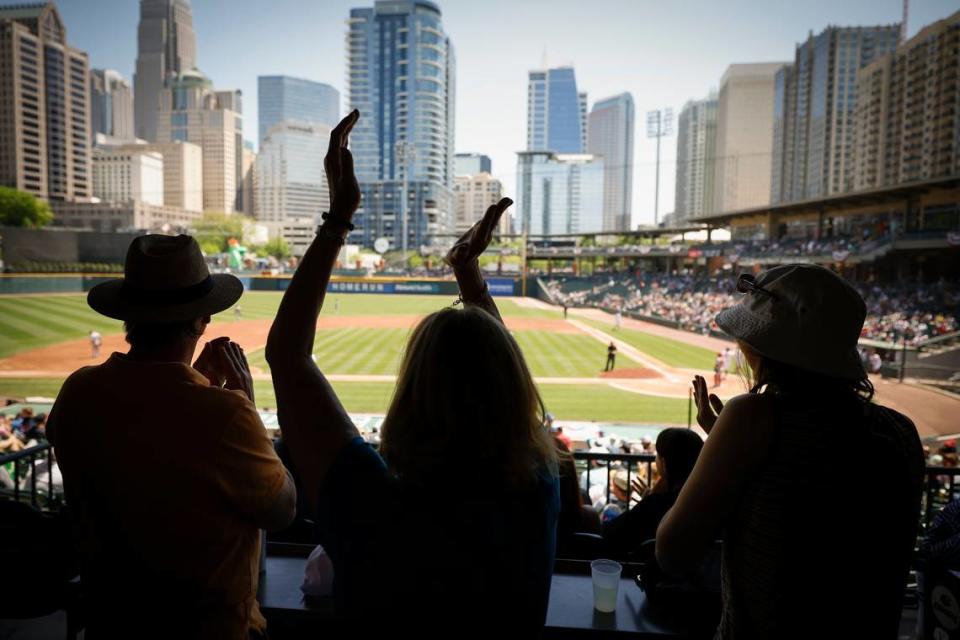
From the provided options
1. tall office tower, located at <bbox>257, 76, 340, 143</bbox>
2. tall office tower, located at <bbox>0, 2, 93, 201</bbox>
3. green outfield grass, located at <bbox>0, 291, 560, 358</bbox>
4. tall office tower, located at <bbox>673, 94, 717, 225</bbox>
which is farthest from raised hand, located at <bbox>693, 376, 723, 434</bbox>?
tall office tower, located at <bbox>257, 76, 340, 143</bbox>

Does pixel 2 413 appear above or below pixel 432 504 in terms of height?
below

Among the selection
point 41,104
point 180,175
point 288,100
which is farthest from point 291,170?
point 41,104

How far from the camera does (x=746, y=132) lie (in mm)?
78438

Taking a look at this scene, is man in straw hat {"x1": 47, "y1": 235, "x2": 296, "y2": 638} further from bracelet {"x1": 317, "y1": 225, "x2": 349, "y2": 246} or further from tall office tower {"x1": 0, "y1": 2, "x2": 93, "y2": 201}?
tall office tower {"x1": 0, "y1": 2, "x2": 93, "y2": 201}

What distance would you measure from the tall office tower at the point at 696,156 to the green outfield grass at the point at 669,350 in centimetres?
6993

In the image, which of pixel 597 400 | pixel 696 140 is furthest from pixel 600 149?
pixel 597 400

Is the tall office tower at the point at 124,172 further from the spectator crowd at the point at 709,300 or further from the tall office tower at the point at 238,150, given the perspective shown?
the spectator crowd at the point at 709,300

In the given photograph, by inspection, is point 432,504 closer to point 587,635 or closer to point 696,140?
point 587,635

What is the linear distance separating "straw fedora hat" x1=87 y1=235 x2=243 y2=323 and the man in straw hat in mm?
159

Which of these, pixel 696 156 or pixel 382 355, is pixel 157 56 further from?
pixel 382 355

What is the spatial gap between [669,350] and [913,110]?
1458 inches

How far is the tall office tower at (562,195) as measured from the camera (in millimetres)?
96688

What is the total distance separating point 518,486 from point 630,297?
44436 mm

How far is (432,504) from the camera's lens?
926 millimetres
